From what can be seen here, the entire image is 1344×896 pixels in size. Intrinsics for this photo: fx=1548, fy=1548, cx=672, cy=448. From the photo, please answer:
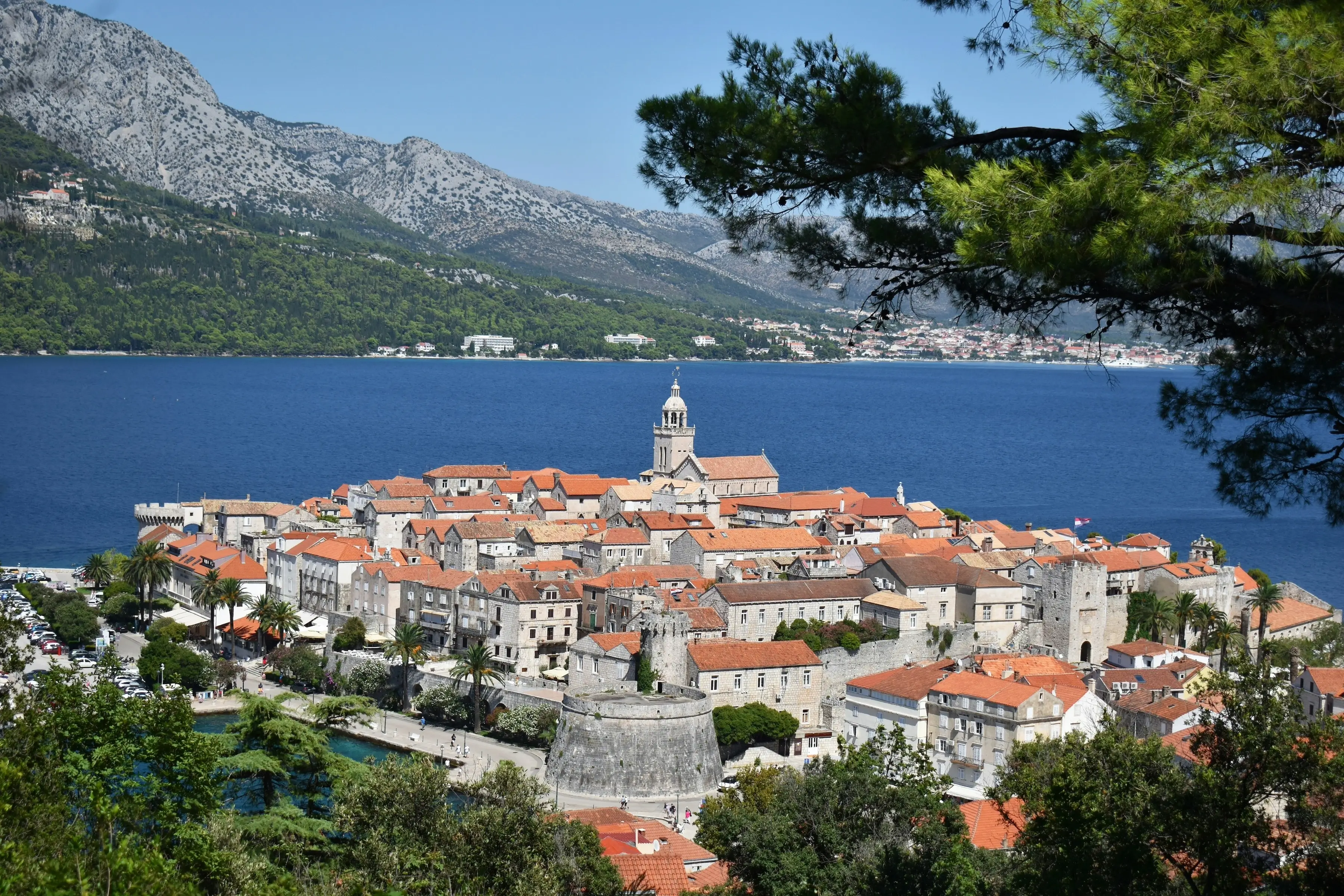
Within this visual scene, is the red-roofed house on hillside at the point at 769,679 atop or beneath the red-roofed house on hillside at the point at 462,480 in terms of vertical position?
beneath

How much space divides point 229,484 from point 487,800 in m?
89.6

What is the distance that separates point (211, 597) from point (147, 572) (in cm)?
612

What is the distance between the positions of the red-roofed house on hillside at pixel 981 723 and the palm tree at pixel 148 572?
108ft

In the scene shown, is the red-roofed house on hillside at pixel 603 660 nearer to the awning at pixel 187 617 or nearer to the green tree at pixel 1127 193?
the awning at pixel 187 617

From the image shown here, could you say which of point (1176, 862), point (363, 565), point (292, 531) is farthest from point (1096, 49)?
point (292, 531)

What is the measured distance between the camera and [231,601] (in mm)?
55844

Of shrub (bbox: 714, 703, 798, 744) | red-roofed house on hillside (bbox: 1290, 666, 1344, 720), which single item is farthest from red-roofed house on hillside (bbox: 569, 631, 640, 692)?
red-roofed house on hillside (bbox: 1290, 666, 1344, 720)

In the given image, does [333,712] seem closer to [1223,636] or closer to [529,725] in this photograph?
[529,725]

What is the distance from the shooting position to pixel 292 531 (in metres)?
64.8

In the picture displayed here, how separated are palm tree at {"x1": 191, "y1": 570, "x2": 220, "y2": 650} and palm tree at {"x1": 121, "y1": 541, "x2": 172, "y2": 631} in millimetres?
2512

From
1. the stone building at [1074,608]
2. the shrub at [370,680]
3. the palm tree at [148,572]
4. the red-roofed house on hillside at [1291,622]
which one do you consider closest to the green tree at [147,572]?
the palm tree at [148,572]

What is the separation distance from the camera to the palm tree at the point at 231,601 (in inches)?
2195

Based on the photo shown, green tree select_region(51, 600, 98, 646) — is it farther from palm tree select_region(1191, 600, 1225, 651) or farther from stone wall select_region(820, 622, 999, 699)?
palm tree select_region(1191, 600, 1225, 651)

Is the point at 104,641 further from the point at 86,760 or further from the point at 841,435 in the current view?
the point at 841,435
